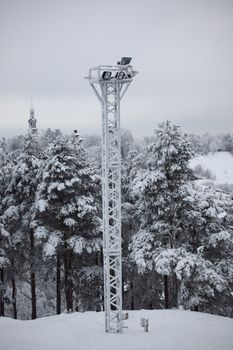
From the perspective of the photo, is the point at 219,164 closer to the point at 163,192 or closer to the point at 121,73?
the point at 163,192

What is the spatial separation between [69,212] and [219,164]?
115 m

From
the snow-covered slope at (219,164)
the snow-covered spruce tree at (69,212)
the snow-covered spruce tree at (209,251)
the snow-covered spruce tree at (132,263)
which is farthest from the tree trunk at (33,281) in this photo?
the snow-covered slope at (219,164)

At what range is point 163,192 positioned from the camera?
74.4 ft

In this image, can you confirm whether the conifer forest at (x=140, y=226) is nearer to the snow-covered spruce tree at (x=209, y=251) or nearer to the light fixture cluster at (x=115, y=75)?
the snow-covered spruce tree at (x=209, y=251)

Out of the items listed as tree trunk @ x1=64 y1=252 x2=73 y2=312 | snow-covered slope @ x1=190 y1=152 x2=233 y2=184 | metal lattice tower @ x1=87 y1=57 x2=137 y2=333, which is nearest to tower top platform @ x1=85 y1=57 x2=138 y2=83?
metal lattice tower @ x1=87 y1=57 x2=137 y2=333

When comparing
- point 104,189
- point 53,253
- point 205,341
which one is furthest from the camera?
point 53,253

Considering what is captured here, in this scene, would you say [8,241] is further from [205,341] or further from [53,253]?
[205,341]

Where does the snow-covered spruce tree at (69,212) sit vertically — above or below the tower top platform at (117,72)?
below

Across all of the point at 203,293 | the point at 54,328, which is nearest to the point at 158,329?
the point at 54,328

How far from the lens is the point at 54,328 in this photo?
17375 mm

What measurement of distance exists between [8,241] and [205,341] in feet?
44.2

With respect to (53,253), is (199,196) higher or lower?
higher

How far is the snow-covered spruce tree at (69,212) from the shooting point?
22.9 m

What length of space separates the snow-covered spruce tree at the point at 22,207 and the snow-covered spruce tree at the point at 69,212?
1.43 metres
